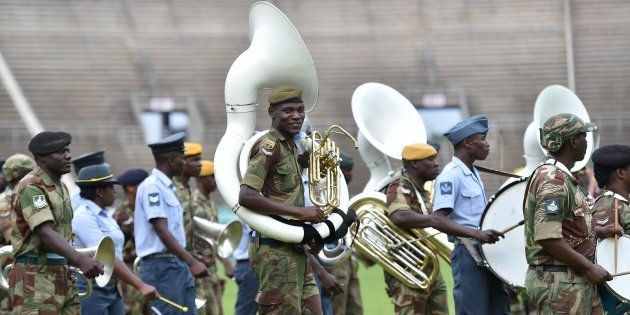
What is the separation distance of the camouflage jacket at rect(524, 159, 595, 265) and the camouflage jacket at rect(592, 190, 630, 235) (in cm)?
87

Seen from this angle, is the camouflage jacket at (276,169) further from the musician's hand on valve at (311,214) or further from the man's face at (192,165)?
the man's face at (192,165)

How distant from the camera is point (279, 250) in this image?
7508 millimetres

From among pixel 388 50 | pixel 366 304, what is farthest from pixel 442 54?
pixel 366 304

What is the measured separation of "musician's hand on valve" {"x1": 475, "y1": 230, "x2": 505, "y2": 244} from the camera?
8.19 metres

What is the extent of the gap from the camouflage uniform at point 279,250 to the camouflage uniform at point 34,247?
1282 mm

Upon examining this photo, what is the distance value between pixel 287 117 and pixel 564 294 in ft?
6.54

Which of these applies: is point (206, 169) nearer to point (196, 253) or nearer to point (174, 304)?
point (196, 253)

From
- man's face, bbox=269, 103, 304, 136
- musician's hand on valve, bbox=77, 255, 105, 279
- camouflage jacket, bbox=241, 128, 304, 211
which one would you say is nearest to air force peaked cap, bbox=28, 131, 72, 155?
musician's hand on valve, bbox=77, 255, 105, 279

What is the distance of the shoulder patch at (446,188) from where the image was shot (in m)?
8.98

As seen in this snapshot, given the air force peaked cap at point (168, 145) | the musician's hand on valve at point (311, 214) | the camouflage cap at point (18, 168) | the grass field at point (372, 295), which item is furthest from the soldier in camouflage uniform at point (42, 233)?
the grass field at point (372, 295)

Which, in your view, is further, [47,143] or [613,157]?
[613,157]

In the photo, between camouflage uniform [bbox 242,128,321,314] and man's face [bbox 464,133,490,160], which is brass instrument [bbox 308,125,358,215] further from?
man's face [bbox 464,133,490,160]

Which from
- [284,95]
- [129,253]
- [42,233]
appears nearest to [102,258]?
[42,233]

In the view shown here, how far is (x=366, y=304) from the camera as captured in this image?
14.6 meters
